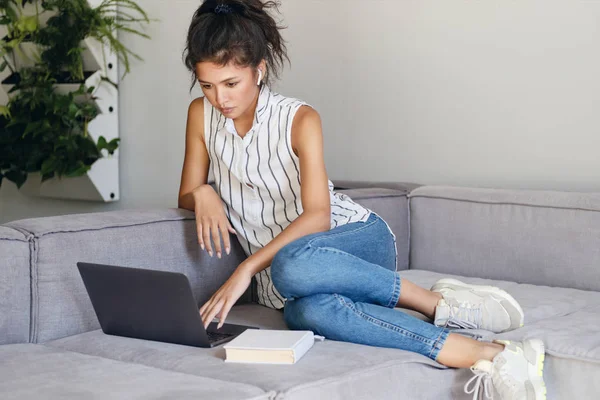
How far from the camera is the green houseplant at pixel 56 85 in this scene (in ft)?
11.3

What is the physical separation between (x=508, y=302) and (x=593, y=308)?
269 mm

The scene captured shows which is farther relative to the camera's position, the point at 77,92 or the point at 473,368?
the point at 77,92

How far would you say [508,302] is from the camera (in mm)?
1764

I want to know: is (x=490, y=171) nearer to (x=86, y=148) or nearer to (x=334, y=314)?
(x=334, y=314)

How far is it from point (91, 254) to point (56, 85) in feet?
6.45

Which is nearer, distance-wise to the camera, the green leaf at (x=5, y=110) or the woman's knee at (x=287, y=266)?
the woman's knee at (x=287, y=266)

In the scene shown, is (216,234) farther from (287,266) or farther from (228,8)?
(228,8)

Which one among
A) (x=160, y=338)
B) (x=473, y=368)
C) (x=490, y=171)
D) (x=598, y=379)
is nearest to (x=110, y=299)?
(x=160, y=338)

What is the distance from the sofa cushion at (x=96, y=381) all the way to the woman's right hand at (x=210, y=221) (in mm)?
445

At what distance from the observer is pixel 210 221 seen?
1.89m

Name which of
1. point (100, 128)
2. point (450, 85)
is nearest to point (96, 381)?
point (450, 85)

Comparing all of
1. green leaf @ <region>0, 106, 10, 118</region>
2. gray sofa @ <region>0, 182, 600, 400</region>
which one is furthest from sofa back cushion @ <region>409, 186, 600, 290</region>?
green leaf @ <region>0, 106, 10, 118</region>

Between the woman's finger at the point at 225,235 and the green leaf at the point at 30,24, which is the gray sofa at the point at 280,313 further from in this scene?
the green leaf at the point at 30,24

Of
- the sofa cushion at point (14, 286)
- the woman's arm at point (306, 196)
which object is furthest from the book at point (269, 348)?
the sofa cushion at point (14, 286)
